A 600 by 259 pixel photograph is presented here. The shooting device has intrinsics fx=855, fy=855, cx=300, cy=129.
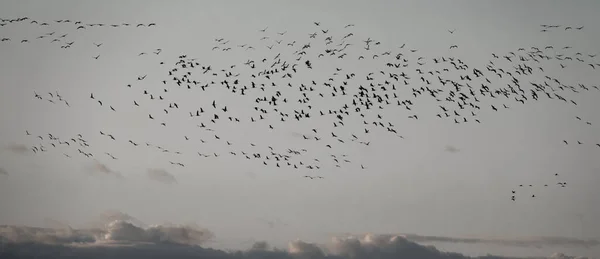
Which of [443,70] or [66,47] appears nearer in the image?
[66,47]

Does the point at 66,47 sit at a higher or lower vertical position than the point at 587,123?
higher

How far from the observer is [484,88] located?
4439 inches

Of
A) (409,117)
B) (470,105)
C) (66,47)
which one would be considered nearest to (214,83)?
(66,47)

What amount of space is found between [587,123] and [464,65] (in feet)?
57.1

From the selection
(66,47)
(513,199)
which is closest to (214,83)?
(66,47)

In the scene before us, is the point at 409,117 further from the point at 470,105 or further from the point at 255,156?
the point at 255,156

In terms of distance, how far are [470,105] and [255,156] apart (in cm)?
2936

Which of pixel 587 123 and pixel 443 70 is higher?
pixel 443 70

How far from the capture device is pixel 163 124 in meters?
112

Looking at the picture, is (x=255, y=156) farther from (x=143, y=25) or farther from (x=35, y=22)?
(x=35, y=22)

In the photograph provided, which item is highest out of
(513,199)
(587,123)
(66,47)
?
(66,47)

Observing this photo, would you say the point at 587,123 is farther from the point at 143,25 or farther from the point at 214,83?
the point at 143,25

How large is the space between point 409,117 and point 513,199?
18189mm

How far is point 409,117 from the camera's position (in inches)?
4545
